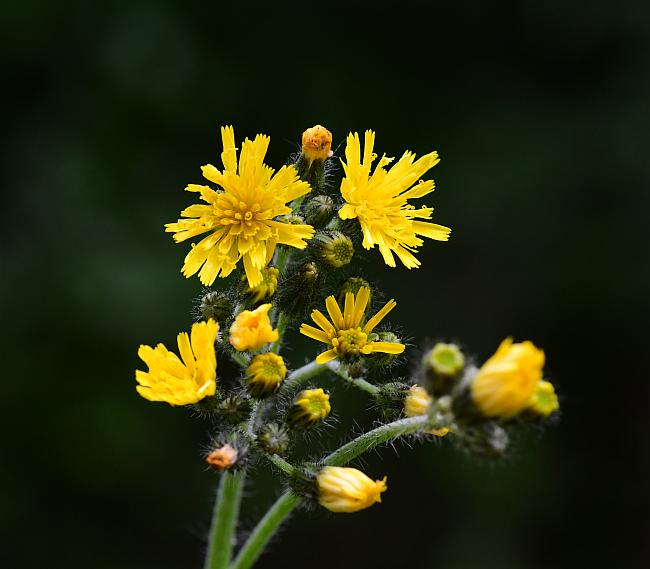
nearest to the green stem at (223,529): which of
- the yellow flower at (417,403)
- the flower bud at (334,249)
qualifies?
the yellow flower at (417,403)

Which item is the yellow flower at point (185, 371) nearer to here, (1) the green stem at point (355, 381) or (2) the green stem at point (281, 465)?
(2) the green stem at point (281, 465)

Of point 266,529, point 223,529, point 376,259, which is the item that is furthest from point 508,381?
point 376,259

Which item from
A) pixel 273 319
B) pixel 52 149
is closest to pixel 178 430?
pixel 52 149

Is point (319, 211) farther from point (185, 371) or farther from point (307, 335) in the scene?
point (185, 371)

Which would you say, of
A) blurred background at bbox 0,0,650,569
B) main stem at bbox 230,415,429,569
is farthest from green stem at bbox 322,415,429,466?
blurred background at bbox 0,0,650,569

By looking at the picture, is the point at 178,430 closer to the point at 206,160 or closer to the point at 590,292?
the point at 206,160
